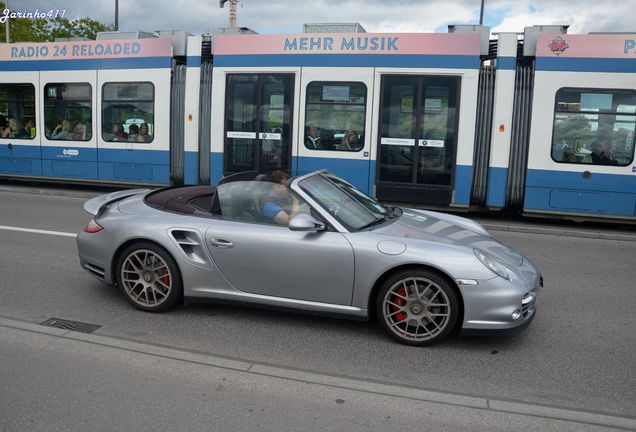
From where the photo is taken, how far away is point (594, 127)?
10.2 meters

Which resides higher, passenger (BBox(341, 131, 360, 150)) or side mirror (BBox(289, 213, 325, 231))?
passenger (BBox(341, 131, 360, 150))

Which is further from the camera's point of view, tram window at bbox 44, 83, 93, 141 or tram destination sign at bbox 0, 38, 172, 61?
tram window at bbox 44, 83, 93, 141

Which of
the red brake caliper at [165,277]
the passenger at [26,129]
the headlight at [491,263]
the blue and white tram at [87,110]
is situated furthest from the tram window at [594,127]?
the passenger at [26,129]

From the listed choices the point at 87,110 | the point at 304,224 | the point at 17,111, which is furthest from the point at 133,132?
the point at 304,224

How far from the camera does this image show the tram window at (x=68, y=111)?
1330 cm

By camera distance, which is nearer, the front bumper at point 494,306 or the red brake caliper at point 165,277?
the front bumper at point 494,306

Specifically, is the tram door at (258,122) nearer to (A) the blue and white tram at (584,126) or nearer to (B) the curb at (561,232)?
(B) the curb at (561,232)

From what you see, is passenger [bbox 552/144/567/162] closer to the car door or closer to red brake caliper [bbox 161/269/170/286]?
the car door

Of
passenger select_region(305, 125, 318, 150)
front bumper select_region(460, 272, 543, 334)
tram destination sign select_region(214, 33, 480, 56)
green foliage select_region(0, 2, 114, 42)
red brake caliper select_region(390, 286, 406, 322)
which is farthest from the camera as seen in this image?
green foliage select_region(0, 2, 114, 42)

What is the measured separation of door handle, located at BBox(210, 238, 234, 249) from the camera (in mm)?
4934

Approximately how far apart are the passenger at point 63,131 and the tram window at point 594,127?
10.7 meters

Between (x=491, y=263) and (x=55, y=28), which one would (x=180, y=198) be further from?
(x=55, y=28)

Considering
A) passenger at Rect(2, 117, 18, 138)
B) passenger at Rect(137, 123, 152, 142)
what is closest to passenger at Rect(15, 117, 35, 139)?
passenger at Rect(2, 117, 18, 138)

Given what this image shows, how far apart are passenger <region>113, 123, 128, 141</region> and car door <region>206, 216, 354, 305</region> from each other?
884 cm
